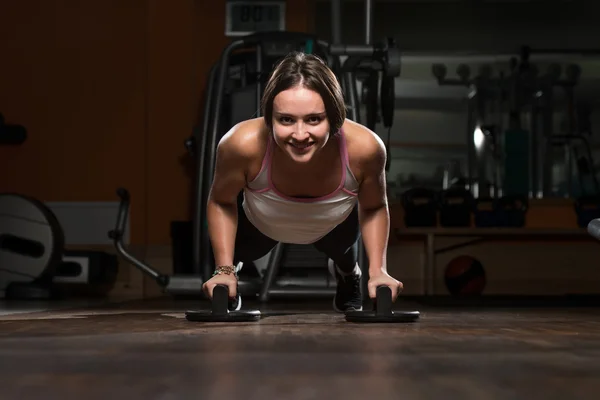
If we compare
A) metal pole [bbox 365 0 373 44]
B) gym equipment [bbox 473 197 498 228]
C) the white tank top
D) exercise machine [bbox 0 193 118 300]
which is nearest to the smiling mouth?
the white tank top

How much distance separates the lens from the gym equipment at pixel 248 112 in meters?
3.58

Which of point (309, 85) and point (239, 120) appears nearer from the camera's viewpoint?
point (309, 85)

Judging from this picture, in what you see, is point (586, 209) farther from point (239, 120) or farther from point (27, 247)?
point (27, 247)

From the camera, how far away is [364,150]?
1.91m

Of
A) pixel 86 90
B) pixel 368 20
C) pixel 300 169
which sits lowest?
pixel 300 169

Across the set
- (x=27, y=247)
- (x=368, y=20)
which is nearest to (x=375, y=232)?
(x=368, y=20)

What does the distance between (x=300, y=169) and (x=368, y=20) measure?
1822 mm

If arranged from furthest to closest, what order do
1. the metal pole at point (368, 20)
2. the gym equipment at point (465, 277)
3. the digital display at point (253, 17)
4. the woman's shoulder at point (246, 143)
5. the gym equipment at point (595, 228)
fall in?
the digital display at point (253, 17) < the gym equipment at point (465, 277) < the metal pole at point (368, 20) < the gym equipment at point (595, 228) < the woman's shoulder at point (246, 143)

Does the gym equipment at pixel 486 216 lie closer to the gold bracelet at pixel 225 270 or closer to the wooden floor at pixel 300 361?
the wooden floor at pixel 300 361

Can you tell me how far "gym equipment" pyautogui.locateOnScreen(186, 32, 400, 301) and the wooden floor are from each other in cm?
174

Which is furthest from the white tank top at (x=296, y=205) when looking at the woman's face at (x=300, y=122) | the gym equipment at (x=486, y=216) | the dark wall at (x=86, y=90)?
the dark wall at (x=86, y=90)

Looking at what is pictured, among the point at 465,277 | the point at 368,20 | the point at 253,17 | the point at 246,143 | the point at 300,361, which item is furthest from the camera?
the point at 253,17

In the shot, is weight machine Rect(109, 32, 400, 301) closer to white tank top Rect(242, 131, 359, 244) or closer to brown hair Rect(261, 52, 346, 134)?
white tank top Rect(242, 131, 359, 244)

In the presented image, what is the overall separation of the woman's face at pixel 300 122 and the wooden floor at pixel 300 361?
0.37 meters
